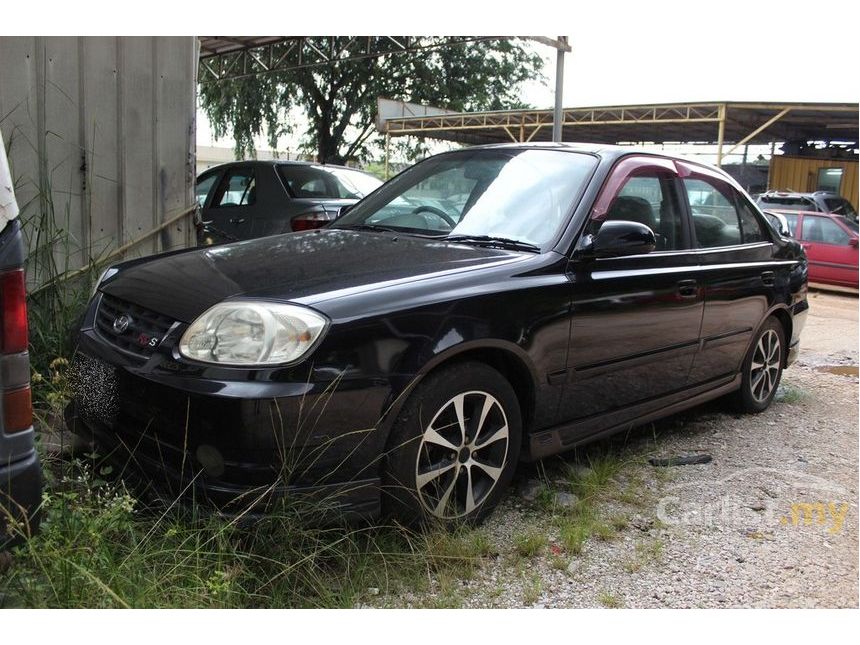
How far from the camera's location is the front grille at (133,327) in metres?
2.76

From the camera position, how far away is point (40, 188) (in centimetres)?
464

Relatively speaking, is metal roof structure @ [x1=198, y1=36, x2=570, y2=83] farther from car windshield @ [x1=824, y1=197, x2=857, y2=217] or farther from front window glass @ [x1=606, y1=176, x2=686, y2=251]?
front window glass @ [x1=606, y1=176, x2=686, y2=251]

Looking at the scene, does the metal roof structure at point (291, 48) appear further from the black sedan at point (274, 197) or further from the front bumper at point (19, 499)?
the front bumper at point (19, 499)

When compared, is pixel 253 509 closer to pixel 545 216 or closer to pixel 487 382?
Result: pixel 487 382

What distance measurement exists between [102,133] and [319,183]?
3131mm

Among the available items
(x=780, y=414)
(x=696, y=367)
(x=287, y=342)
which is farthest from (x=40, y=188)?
(x=780, y=414)

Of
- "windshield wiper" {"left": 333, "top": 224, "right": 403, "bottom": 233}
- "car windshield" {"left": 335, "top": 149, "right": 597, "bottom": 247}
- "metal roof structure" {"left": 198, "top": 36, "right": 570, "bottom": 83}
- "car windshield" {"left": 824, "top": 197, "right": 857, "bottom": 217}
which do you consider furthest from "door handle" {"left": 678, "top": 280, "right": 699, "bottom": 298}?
"car windshield" {"left": 824, "top": 197, "right": 857, "bottom": 217}

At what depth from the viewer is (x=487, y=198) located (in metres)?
3.71

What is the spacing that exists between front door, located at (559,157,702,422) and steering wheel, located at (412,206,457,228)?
2.03 ft

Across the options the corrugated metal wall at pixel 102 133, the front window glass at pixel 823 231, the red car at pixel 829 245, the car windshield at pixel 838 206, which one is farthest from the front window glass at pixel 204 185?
the car windshield at pixel 838 206

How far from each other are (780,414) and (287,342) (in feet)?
13.2

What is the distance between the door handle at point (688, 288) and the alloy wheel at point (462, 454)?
1.40m

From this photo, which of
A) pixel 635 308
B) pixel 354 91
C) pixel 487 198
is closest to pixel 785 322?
pixel 635 308

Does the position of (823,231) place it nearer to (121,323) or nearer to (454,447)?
(454,447)
